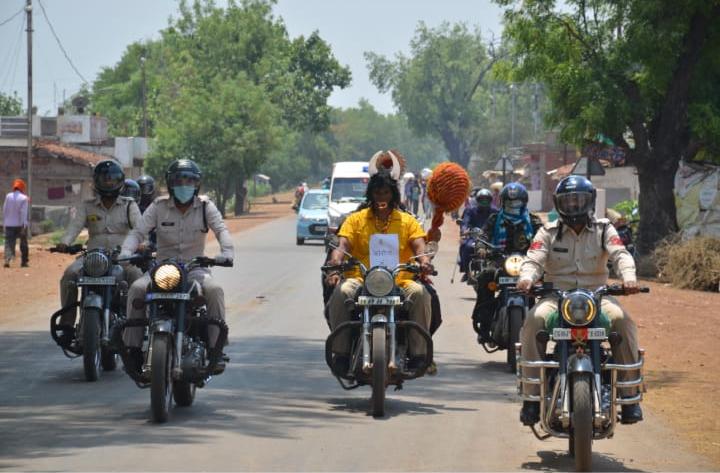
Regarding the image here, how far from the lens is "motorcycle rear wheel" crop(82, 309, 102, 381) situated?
39.3 feet

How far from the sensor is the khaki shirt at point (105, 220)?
1315 centimetres

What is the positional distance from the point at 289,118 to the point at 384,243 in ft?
295

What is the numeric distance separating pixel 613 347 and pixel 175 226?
13.0 ft

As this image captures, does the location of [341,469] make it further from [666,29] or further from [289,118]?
[289,118]

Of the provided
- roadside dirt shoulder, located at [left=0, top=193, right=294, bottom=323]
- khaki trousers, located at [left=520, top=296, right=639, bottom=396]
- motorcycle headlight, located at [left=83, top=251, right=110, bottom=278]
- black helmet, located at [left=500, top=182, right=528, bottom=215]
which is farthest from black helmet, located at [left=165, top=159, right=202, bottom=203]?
roadside dirt shoulder, located at [left=0, top=193, right=294, bottom=323]

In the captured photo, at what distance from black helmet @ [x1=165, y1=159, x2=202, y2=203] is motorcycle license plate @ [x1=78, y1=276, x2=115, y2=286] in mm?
1579

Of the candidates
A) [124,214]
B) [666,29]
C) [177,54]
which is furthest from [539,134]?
[124,214]

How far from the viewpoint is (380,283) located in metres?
10.3

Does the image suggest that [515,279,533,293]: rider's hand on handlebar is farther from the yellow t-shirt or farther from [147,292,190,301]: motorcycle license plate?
[147,292,190,301]: motorcycle license plate

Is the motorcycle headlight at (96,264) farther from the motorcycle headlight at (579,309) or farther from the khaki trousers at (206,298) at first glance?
the motorcycle headlight at (579,309)

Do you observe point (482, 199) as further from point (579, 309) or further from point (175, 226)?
point (579, 309)

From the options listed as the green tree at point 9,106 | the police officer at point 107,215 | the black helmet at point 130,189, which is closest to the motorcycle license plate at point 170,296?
the police officer at point 107,215

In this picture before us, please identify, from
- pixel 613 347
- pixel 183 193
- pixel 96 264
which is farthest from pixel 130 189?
pixel 613 347

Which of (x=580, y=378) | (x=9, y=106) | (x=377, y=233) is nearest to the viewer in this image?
(x=580, y=378)
